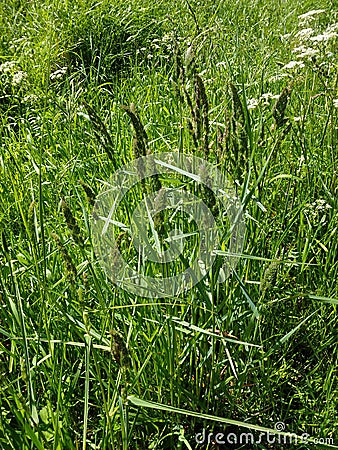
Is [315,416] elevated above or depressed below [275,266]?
below

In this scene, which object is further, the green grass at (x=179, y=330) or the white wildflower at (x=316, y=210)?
the white wildflower at (x=316, y=210)

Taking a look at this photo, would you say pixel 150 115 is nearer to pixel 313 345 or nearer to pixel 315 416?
pixel 313 345

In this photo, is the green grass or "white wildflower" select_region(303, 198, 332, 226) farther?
"white wildflower" select_region(303, 198, 332, 226)

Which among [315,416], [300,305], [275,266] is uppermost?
[275,266]

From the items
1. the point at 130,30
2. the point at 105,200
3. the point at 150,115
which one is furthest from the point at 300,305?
the point at 130,30

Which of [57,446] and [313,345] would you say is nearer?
[57,446]

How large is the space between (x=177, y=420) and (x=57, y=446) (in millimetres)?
267

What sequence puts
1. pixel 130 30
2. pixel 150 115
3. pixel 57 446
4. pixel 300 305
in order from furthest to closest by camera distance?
pixel 130 30
pixel 150 115
pixel 300 305
pixel 57 446

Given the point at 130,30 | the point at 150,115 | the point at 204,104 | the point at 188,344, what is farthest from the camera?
the point at 130,30

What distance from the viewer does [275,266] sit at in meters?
0.87

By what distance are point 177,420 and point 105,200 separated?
0.61 metres

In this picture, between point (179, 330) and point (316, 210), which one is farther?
point (316, 210)

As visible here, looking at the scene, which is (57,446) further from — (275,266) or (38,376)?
(275,266)

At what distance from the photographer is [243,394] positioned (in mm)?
1170
